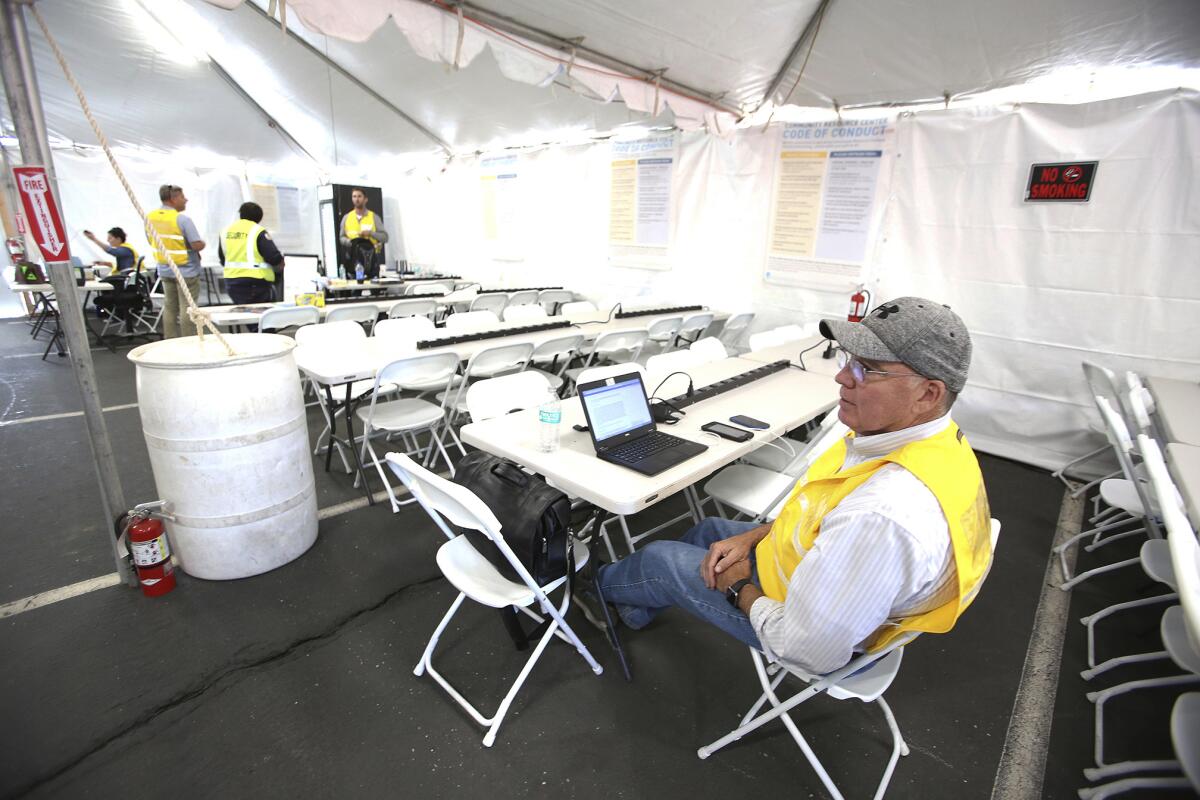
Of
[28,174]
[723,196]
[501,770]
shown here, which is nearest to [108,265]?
[28,174]

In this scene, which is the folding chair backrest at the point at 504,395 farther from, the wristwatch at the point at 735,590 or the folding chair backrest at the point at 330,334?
the folding chair backrest at the point at 330,334

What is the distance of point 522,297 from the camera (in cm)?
607

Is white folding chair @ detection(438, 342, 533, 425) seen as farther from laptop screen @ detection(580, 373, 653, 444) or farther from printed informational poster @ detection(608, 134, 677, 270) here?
printed informational poster @ detection(608, 134, 677, 270)

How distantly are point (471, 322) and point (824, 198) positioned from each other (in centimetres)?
319

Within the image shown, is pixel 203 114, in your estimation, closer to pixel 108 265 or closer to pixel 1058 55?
pixel 108 265

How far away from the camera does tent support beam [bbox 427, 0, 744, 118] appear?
298 centimetres

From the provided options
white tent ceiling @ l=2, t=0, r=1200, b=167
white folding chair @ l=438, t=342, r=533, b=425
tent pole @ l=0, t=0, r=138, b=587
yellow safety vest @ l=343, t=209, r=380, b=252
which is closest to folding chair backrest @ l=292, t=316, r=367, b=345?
white folding chair @ l=438, t=342, r=533, b=425

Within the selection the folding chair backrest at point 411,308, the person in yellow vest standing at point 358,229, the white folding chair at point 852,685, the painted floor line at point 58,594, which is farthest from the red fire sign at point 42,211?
the person in yellow vest standing at point 358,229

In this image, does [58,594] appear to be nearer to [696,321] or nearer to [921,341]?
[921,341]

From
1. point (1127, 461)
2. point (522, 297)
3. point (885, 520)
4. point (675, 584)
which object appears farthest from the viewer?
point (522, 297)

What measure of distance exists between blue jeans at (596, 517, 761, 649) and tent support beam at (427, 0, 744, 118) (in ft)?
10.1

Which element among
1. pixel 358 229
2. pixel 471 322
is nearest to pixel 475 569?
pixel 471 322

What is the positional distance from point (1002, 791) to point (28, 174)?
3.69 meters

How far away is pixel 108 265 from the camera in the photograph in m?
7.67
